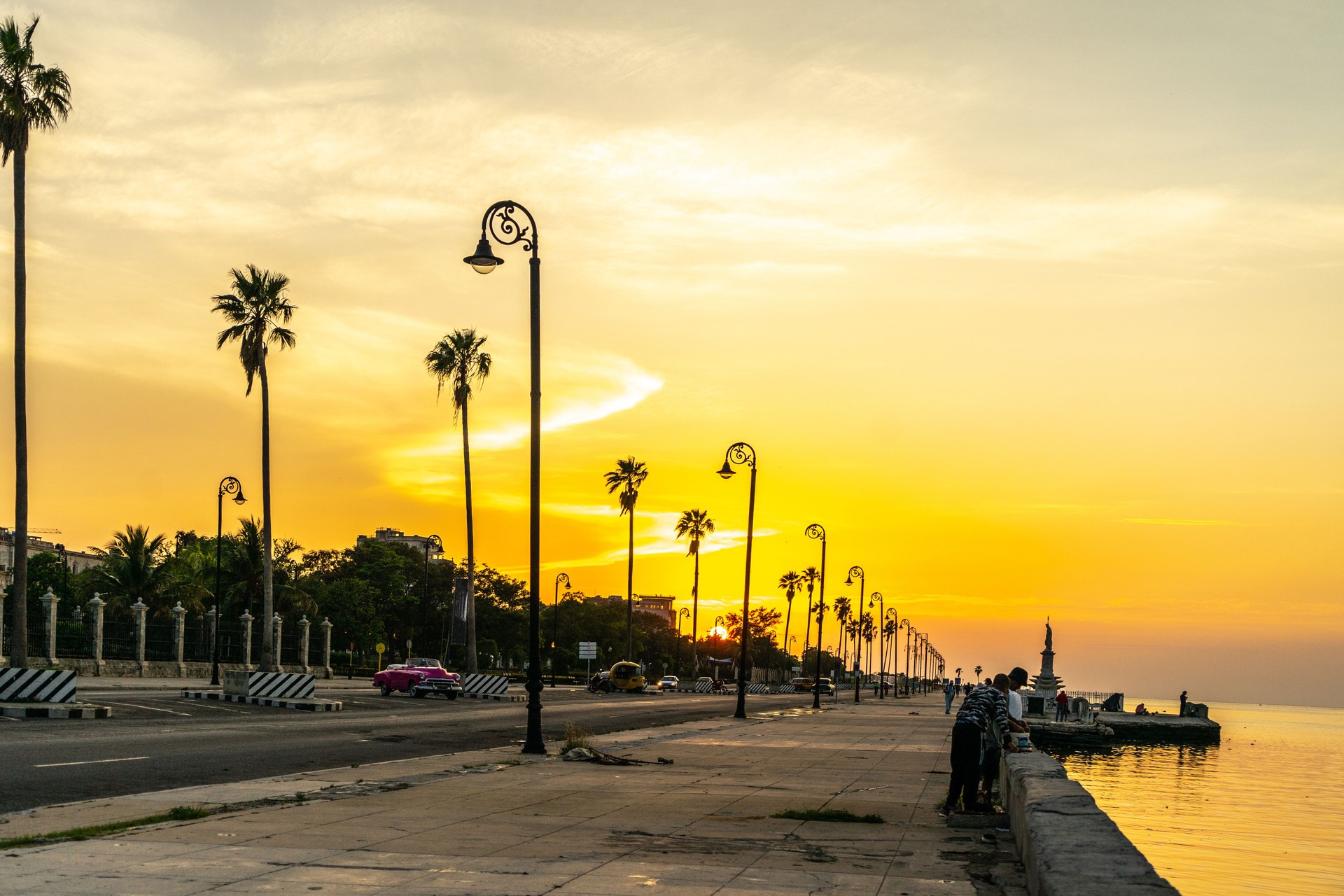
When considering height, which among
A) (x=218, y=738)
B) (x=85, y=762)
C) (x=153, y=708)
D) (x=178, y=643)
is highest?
(x=85, y=762)

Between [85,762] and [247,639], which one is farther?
[247,639]

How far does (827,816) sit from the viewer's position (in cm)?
1323

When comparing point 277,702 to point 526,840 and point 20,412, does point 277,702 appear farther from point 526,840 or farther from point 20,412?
→ point 526,840

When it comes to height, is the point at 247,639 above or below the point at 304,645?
above

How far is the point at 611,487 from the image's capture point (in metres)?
108

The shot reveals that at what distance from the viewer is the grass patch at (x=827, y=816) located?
13094mm

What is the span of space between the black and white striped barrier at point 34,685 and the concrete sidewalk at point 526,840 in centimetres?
1644

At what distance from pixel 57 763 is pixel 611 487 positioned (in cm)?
8994

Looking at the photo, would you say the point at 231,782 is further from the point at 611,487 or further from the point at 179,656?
the point at 611,487

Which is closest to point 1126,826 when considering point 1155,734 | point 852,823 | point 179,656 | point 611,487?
point 852,823

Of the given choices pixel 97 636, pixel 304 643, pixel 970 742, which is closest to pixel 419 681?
pixel 97 636

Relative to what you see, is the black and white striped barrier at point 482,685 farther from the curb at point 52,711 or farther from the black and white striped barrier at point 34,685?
the curb at point 52,711

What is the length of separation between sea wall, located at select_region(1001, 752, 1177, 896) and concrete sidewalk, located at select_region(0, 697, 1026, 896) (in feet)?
2.01

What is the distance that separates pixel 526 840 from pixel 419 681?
157 feet
